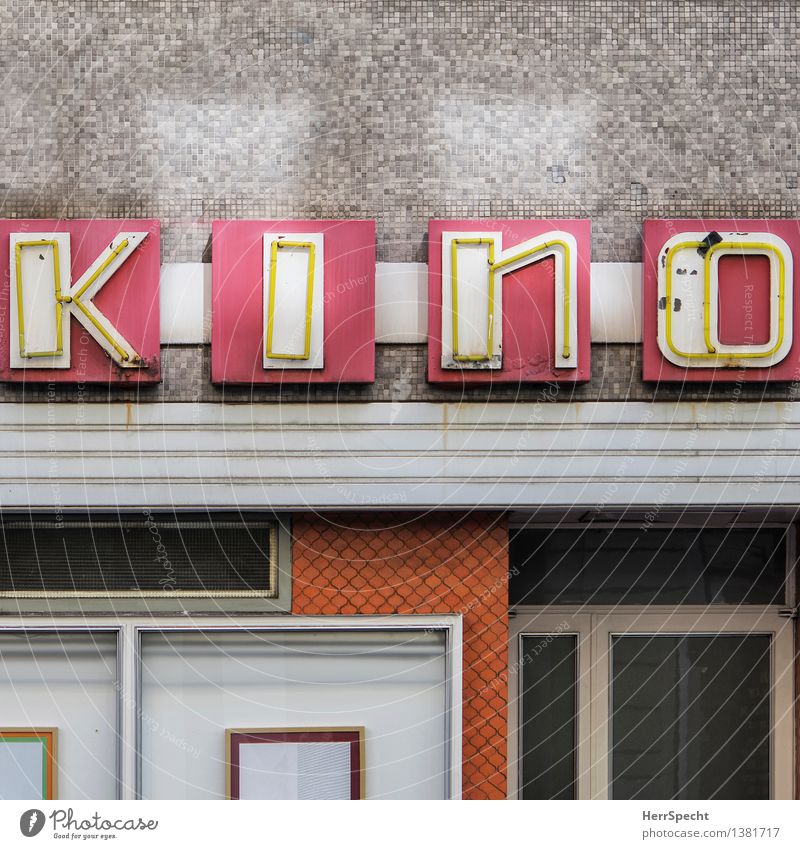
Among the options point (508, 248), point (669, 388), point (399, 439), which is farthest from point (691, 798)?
point (508, 248)

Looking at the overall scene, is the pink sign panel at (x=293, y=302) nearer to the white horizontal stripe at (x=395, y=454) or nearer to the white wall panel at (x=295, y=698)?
the white horizontal stripe at (x=395, y=454)

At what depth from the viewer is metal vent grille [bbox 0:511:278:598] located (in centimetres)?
413

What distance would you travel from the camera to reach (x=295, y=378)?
158 inches

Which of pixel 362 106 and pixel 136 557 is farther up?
pixel 362 106

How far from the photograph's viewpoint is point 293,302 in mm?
3982

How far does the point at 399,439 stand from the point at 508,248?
1.10 m

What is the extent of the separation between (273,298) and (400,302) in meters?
0.64

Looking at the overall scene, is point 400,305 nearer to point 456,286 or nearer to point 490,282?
point 456,286

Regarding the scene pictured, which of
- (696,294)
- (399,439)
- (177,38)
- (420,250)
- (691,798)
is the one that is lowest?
(691,798)

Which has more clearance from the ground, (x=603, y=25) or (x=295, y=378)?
(x=603, y=25)

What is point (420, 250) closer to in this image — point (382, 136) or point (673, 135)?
point (382, 136)

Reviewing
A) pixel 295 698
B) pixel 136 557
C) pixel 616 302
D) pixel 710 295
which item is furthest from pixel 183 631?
pixel 710 295

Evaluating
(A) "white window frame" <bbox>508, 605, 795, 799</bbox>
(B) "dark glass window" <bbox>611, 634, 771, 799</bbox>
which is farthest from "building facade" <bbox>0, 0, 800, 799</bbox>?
(B) "dark glass window" <bbox>611, 634, 771, 799</bbox>

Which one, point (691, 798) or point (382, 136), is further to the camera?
point (691, 798)
